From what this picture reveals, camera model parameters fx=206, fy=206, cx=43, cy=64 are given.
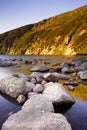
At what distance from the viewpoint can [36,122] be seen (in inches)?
331

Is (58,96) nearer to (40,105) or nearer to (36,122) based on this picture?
(40,105)

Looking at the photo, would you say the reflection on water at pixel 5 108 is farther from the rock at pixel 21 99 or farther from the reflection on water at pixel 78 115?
the reflection on water at pixel 78 115

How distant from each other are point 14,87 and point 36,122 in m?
7.33

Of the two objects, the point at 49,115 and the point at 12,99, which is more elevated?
the point at 49,115

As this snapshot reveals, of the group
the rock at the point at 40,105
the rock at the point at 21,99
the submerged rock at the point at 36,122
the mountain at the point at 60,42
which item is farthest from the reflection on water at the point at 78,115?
the mountain at the point at 60,42

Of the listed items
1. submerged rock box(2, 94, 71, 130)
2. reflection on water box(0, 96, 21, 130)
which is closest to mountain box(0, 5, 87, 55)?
reflection on water box(0, 96, 21, 130)

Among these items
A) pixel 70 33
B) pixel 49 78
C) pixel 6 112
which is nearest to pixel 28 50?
pixel 70 33

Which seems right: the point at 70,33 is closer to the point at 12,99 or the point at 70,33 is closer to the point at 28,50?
the point at 28,50

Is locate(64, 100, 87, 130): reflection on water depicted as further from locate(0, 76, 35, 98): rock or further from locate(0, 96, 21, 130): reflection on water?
locate(0, 76, 35, 98): rock

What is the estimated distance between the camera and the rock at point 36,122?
8.07 m

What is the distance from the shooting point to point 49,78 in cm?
2184

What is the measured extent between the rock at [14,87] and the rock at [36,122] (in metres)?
5.79

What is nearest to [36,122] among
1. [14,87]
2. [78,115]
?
[78,115]

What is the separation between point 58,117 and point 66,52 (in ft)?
357
